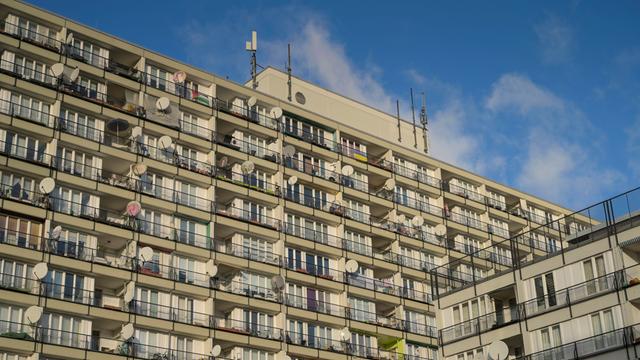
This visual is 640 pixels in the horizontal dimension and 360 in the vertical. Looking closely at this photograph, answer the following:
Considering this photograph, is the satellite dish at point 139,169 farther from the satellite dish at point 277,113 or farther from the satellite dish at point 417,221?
the satellite dish at point 417,221

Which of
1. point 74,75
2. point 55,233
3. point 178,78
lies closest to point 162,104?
point 178,78

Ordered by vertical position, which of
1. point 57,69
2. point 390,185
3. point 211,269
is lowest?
point 211,269

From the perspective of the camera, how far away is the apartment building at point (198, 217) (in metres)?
67.3

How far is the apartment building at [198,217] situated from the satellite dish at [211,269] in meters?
0.20

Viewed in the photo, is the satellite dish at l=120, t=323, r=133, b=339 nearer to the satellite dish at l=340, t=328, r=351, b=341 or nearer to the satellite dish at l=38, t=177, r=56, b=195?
the satellite dish at l=38, t=177, r=56, b=195

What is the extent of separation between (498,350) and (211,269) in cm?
2400

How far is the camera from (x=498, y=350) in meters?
60.0

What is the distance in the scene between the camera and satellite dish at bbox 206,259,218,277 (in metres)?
74.2

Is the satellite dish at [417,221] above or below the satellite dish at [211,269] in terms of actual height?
above

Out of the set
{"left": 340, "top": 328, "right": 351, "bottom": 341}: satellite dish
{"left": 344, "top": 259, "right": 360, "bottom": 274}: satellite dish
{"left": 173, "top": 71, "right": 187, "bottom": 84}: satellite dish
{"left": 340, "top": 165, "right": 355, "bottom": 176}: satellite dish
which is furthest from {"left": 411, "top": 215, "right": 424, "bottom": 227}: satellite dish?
{"left": 173, "top": 71, "right": 187, "bottom": 84}: satellite dish

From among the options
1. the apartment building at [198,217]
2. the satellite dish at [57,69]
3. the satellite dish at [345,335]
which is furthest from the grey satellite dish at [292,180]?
the satellite dish at [57,69]

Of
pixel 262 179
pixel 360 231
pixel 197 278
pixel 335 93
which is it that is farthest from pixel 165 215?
pixel 335 93

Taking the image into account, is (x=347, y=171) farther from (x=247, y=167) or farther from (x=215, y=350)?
(x=215, y=350)

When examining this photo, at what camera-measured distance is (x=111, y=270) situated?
6888cm
